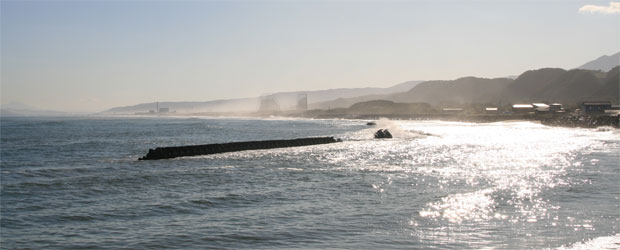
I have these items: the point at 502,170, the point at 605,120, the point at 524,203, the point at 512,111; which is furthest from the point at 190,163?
the point at 512,111

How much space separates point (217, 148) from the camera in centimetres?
4628

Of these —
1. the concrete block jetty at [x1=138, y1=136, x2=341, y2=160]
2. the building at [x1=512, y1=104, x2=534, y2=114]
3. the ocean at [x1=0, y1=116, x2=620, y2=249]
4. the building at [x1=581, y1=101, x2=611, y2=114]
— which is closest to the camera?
the ocean at [x1=0, y1=116, x2=620, y2=249]

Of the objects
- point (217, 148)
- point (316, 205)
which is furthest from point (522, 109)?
point (316, 205)

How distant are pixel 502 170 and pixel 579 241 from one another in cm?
1734

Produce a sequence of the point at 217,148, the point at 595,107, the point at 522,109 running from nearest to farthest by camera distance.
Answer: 1. the point at 217,148
2. the point at 595,107
3. the point at 522,109

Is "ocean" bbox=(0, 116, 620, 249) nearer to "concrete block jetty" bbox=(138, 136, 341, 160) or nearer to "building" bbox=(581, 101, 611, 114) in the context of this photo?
"concrete block jetty" bbox=(138, 136, 341, 160)

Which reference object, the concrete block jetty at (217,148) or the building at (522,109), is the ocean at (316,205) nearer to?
the concrete block jetty at (217,148)

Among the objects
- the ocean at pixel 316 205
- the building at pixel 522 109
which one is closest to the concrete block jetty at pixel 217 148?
the ocean at pixel 316 205

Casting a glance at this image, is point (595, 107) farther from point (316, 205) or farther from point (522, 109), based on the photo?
point (316, 205)

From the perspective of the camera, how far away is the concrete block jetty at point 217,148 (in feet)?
134

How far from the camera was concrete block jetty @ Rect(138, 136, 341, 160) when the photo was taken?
1607 inches

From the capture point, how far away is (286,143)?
5403cm

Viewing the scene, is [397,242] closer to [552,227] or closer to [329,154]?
[552,227]

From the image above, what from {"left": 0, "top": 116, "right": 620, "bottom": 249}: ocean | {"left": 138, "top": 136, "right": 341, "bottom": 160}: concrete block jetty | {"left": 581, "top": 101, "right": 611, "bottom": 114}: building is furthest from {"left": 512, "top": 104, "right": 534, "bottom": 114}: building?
{"left": 0, "top": 116, "right": 620, "bottom": 249}: ocean
